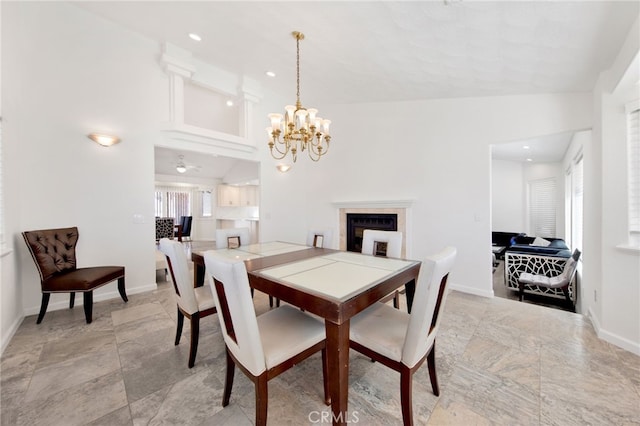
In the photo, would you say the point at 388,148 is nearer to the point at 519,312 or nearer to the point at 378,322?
the point at 519,312

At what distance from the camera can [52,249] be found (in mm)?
2576

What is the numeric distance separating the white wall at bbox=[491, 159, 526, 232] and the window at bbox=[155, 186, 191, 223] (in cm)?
997

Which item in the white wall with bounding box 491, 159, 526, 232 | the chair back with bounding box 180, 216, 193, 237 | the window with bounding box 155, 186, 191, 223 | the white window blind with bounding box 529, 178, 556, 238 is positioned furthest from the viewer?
the window with bounding box 155, 186, 191, 223

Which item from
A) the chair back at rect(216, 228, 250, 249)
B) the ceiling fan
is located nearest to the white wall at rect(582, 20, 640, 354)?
the chair back at rect(216, 228, 250, 249)

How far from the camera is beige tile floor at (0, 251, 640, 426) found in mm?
1342

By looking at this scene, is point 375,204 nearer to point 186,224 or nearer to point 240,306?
point 240,306

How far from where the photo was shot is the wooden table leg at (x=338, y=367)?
44.4 inches

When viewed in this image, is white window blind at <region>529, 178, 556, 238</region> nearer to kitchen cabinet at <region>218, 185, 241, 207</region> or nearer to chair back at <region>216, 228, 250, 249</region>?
chair back at <region>216, 228, 250, 249</region>

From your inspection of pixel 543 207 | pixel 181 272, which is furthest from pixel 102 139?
pixel 543 207

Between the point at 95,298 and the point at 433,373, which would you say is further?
the point at 95,298

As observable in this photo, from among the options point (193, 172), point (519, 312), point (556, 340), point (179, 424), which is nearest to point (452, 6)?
point (556, 340)

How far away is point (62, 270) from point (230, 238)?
1783mm

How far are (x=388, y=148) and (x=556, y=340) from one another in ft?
10.2

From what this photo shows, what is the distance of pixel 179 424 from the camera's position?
1.29 m
